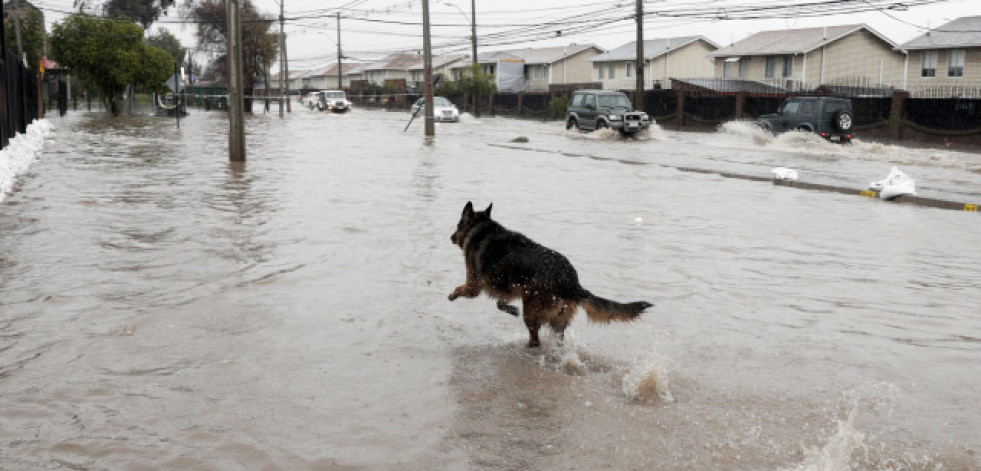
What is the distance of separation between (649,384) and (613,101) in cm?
2930

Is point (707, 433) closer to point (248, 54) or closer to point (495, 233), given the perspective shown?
point (495, 233)

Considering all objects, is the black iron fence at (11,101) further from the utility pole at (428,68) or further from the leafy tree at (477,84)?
the leafy tree at (477,84)

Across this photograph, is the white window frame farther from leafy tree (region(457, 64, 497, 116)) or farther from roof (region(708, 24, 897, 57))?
leafy tree (region(457, 64, 497, 116))

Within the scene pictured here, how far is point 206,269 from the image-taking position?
26.8 ft

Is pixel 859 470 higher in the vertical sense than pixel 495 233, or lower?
lower

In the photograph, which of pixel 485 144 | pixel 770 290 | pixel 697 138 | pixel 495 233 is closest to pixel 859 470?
pixel 495 233

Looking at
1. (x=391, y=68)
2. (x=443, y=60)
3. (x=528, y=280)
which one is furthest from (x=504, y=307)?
(x=391, y=68)

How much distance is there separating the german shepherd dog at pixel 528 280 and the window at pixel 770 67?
49396mm

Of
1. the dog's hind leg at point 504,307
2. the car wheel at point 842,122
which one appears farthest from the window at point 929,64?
the dog's hind leg at point 504,307

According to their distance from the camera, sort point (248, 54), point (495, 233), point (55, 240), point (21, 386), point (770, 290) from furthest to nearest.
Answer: point (248, 54) → point (55, 240) → point (770, 290) → point (495, 233) → point (21, 386)

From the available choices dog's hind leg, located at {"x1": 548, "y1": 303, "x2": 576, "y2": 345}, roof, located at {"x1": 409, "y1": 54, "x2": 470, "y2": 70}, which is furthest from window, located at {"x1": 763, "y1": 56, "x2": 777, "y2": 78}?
dog's hind leg, located at {"x1": 548, "y1": 303, "x2": 576, "y2": 345}

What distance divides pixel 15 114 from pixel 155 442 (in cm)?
1935

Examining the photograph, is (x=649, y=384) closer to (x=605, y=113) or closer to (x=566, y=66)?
(x=605, y=113)

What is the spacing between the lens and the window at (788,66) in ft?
165
